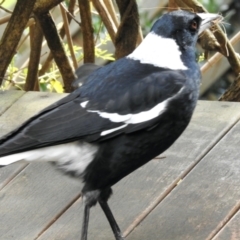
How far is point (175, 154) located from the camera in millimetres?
2600

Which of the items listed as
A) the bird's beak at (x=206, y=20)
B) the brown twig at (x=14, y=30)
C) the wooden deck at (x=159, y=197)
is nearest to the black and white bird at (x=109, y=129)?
the wooden deck at (x=159, y=197)

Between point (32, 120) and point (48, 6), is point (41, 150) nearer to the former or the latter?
point (32, 120)

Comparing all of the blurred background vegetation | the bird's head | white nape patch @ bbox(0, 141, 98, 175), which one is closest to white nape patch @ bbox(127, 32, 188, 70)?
the bird's head

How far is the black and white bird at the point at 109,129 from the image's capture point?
2.21m

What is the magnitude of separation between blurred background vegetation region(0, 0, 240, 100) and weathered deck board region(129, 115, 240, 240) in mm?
712

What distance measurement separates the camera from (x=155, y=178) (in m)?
Result: 2.49

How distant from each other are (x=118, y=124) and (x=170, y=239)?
1.09 feet

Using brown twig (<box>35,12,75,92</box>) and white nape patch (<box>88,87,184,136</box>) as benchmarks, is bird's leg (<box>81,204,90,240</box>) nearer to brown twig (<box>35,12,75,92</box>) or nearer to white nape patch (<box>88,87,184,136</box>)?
white nape patch (<box>88,87,184,136</box>)

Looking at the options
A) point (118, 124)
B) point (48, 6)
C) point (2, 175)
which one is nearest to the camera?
point (118, 124)

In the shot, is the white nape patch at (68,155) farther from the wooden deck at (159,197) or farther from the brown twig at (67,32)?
the brown twig at (67,32)

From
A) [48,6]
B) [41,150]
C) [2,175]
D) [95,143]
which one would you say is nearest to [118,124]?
[95,143]

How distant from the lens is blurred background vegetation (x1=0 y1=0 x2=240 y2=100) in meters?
3.51

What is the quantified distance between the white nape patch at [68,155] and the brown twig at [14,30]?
951 mm

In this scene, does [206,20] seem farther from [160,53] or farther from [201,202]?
[201,202]
